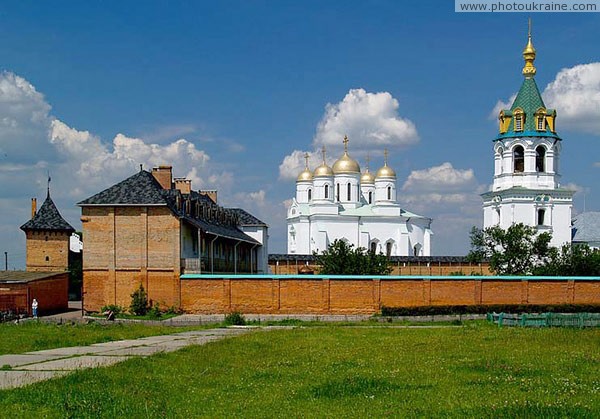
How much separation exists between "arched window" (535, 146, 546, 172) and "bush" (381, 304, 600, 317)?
36.5m

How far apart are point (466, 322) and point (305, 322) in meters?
6.03

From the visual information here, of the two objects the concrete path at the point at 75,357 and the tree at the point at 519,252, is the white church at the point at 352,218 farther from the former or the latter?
the concrete path at the point at 75,357

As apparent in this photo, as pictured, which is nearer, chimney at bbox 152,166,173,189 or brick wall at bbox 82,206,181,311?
brick wall at bbox 82,206,181,311

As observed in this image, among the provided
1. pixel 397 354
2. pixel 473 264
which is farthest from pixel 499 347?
pixel 473 264

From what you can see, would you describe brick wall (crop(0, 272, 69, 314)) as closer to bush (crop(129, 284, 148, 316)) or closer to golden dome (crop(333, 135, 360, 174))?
bush (crop(129, 284, 148, 316))

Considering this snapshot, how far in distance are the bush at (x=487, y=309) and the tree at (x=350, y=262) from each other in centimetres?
757

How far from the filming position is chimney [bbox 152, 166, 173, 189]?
139 ft

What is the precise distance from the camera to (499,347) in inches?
726

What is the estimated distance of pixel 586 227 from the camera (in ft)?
261

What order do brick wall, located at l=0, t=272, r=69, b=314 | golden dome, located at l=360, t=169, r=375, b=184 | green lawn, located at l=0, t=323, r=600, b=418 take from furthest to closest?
golden dome, located at l=360, t=169, r=375, b=184 < brick wall, located at l=0, t=272, r=69, b=314 < green lawn, located at l=0, t=323, r=600, b=418

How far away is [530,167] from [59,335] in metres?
54.4

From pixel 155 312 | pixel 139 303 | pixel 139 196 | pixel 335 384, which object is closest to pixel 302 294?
pixel 155 312

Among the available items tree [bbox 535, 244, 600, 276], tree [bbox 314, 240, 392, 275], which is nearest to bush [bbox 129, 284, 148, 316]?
tree [bbox 314, 240, 392, 275]

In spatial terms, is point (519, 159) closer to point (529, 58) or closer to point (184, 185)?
point (529, 58)
